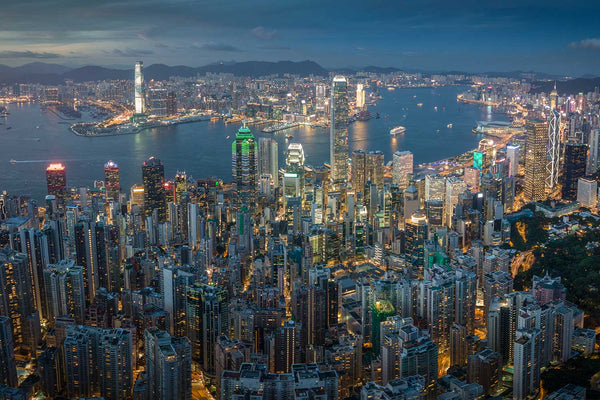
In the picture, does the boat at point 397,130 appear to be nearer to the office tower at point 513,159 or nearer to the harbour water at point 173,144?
the harbour water at point 173,144

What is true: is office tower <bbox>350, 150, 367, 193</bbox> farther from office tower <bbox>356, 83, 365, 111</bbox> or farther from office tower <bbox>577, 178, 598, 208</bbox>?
office tower <bbox>356, 83, 365, 111</bbox>

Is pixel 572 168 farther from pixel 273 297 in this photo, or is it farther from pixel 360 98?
pixel 360 98

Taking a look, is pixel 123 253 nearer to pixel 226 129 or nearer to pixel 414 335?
pixel 414 335

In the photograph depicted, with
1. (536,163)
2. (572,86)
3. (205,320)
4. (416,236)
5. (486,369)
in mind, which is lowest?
(486,369)

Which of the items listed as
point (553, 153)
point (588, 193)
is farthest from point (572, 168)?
point (588, 193)

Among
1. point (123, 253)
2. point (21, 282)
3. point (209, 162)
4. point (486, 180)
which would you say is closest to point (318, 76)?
point (209, 162)

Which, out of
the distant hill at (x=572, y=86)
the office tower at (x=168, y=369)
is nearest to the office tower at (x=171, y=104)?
the distant hill at (x=572, y=86)

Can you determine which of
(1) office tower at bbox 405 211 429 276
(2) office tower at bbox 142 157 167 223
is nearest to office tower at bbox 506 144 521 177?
(1) office tower at bbox 405 211 429 276
